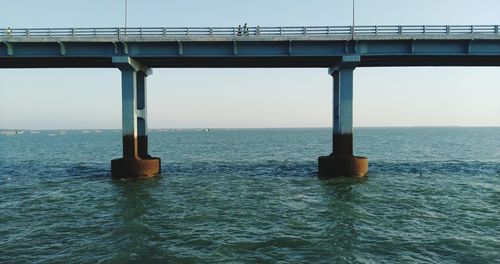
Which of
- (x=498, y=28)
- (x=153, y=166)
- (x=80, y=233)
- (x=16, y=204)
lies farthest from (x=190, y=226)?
(x=498, y=28)

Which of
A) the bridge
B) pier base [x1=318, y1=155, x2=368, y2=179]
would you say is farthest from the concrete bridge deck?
pier base [x1=318, y1=155, x2=368, y2=179]

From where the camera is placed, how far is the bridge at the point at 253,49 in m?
26.2

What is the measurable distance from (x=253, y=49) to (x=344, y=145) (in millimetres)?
10762

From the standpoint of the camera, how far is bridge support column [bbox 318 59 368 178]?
1053 inches

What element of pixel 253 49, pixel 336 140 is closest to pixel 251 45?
pixel 253 49

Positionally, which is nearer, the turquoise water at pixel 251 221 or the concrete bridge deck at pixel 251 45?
the turquoise water at pixel 251 221

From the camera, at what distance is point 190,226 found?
14.0 metres

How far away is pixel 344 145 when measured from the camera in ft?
91.0

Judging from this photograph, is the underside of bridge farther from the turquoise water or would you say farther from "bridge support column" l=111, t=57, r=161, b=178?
the turquoise water

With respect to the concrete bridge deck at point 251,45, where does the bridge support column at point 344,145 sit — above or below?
below

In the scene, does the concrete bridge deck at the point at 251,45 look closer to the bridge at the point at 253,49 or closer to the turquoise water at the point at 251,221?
the bridge at the point at 253,49

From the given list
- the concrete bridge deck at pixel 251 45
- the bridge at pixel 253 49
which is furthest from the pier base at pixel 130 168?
the concrete bridge deck at pixel 251 45

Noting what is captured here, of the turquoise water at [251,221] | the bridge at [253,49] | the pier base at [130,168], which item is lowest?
the turquoise water at [251,221]

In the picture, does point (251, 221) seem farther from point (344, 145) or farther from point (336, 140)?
point (336, 140)
